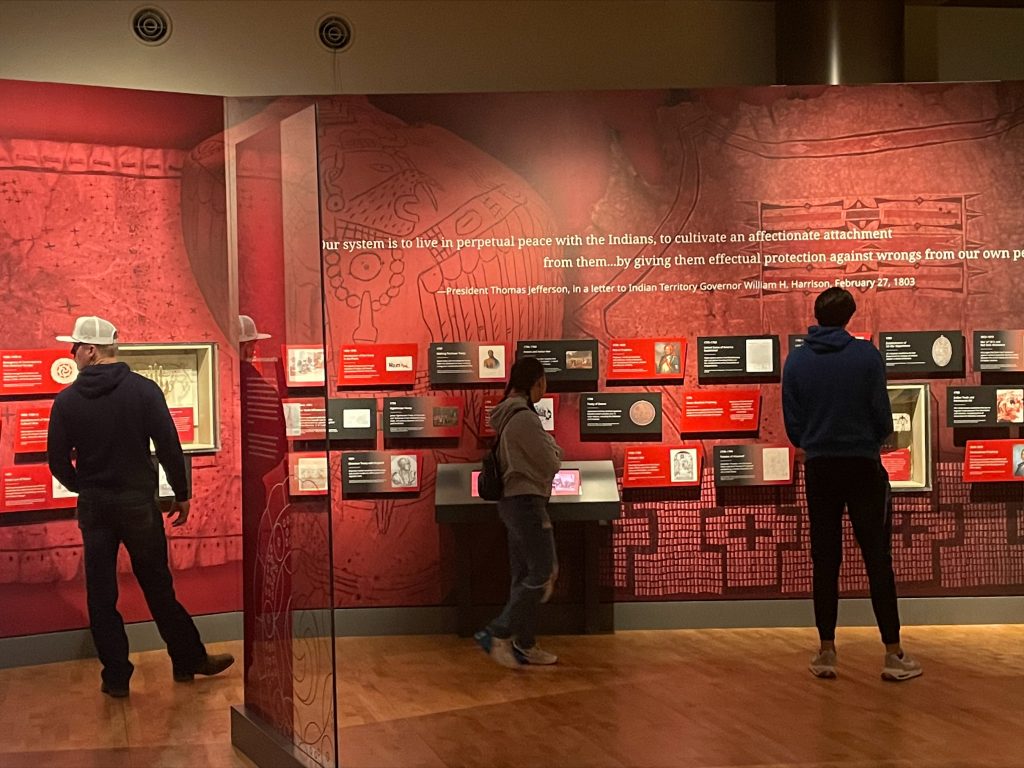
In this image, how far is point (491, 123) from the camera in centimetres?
714

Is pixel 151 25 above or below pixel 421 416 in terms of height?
above

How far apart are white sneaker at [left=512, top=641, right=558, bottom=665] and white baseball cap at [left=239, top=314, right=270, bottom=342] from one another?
236 cm

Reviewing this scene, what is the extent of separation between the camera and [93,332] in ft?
19.9

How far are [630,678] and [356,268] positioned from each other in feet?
8.96

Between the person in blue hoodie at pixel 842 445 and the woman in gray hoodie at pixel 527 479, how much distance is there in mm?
1151

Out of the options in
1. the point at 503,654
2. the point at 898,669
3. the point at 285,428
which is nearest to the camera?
the point at 285,428

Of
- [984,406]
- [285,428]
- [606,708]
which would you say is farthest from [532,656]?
[984,406]

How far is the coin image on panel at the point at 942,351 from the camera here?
7.14m

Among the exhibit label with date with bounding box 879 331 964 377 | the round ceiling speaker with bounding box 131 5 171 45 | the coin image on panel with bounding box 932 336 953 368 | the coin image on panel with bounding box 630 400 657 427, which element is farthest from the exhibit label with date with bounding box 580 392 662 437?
the round ceiling speaker with bounding box 131 5 171 45

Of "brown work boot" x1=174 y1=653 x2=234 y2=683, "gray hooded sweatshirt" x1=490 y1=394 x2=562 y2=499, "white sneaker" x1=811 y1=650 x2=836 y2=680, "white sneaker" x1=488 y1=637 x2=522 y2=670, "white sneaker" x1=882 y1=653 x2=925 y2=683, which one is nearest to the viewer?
"white sneaker" x1=882 y1=653 x2=925 y2=683

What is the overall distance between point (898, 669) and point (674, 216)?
2.76 meters

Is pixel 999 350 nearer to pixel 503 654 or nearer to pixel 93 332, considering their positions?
pixel 503 654

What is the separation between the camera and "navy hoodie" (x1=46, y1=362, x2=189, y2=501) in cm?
596

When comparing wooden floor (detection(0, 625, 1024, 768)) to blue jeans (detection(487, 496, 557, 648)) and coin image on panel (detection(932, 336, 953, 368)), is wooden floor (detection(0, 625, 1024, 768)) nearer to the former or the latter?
blue jeans (detection(487, 496, 557, 648))
